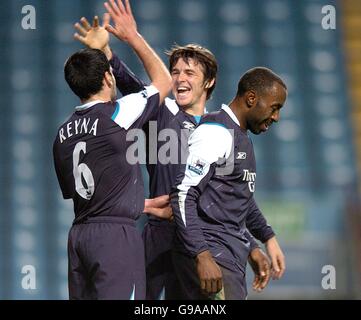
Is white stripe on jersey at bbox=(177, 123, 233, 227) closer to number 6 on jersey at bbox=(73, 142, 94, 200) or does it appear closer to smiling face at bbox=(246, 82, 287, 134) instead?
smiling face at bbox=(246, 82, 287, 134)

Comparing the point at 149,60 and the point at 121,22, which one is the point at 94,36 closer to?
the point at 121,22

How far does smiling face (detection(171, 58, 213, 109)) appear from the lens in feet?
12.3

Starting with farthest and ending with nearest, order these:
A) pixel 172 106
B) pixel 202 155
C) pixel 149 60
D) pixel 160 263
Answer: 1. pixel 172 106
2. pixel 160 263
3. pixel 149 60
4. pixel 202 155

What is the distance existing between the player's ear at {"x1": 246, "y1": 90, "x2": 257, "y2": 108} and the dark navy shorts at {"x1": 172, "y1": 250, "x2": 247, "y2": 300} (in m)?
0.62

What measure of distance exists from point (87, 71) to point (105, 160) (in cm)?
34

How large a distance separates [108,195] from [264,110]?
0.67m

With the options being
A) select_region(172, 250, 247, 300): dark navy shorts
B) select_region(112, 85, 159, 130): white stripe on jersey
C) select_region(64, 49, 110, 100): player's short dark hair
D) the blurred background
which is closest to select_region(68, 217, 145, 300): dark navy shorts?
select_region(172, 250, 247, 300): dark navy shorts

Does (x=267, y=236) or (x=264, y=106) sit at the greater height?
(x=264, y=106)

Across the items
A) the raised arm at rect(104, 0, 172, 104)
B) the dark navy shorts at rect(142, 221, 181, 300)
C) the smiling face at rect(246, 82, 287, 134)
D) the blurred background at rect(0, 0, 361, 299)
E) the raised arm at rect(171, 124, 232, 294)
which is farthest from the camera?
the blurred background at rect(0, 0, 361, 299)

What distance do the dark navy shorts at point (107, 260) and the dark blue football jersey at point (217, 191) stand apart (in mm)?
192

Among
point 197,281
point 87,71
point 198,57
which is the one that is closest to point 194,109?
point 198,57

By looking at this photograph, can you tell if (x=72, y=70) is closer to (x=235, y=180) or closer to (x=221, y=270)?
(x=235, y=180)

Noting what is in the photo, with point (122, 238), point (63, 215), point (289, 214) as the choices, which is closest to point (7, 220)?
point (63, 215)

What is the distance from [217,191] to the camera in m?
3.11
